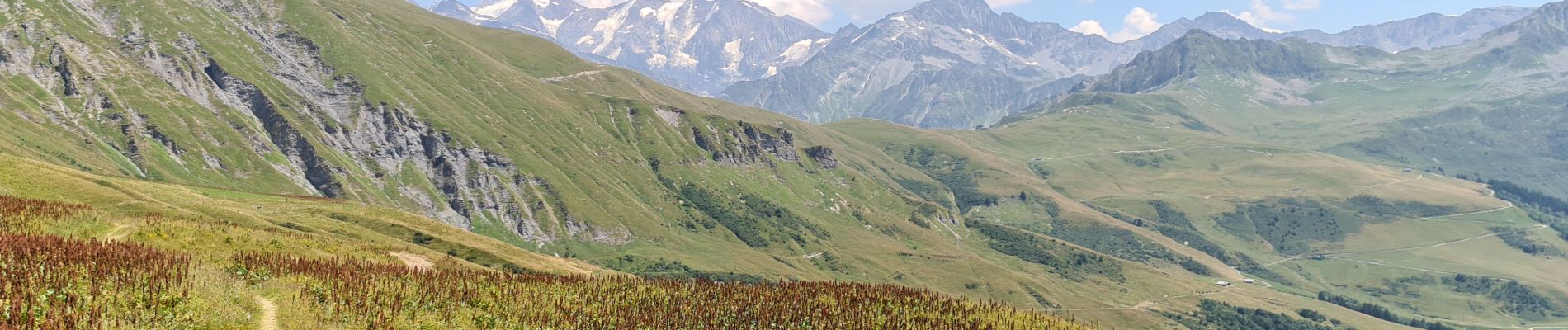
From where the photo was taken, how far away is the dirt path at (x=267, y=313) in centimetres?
3001

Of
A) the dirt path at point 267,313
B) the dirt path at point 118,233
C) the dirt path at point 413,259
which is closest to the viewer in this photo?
the dirt path at point 267,313

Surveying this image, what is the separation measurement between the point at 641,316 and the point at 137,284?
63.1 ft

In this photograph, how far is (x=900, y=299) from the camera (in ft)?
168

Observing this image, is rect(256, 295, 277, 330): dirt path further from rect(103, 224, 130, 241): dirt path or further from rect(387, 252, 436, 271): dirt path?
rect(387, 252, 436, 271): dirt path

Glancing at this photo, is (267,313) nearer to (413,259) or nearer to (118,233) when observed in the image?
(118,233)

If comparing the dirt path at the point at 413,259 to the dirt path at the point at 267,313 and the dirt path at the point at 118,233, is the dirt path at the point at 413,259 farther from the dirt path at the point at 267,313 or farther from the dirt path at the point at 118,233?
the dirt path at the point at 267,313

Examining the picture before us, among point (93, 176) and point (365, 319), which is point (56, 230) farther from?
point (93, 176)

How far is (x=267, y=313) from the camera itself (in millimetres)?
31812

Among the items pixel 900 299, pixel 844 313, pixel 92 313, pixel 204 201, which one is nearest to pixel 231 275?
pixel 92 313

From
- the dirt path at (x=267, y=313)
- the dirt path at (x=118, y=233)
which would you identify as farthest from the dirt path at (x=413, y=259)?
the dirt path at (x=267, y=313)

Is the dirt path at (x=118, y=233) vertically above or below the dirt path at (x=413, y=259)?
above

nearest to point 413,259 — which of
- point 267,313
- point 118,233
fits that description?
point 118,233

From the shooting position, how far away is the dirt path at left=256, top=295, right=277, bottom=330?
1182 inches

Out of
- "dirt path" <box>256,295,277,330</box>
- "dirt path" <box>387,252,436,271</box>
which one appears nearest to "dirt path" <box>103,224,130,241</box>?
"dirt path" <box>387,252,436,271</box>
